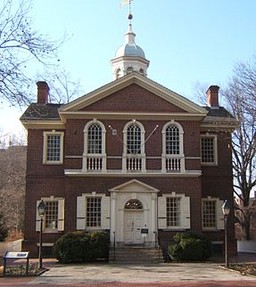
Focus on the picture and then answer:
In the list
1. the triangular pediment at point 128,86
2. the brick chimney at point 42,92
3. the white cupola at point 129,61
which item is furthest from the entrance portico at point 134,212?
the white cupola at point 129,61

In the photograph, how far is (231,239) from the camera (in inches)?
1109

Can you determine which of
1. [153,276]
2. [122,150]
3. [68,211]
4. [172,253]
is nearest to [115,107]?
[122,150]

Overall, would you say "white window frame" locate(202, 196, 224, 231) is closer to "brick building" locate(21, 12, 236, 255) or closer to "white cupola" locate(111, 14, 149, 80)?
"brick building" locate(21, 12, 236, 255)

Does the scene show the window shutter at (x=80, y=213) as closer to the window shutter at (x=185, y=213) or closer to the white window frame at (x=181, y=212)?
the white window frame at (x=181, y=212)

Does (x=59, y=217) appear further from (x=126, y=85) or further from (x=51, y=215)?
(x=126, y=85)

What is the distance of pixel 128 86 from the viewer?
2750 centimetres

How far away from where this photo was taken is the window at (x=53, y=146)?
28484mm

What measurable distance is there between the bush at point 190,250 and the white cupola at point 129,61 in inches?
561

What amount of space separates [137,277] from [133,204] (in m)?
8.89

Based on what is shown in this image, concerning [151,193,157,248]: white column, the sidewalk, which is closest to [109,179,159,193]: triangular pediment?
[151,193,157,248]: white column

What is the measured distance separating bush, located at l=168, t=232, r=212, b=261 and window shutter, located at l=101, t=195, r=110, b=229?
3630 millimetres

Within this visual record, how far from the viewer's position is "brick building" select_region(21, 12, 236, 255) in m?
26.2

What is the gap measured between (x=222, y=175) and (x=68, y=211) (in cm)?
936

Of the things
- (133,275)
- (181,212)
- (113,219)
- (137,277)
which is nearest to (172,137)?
(181,212)
